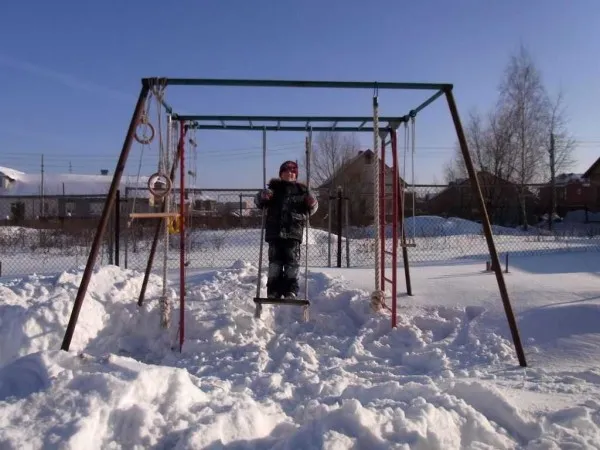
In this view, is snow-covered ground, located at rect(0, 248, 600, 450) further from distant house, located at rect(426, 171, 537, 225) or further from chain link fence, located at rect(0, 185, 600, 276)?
distant house, located at rect(426, 171, 537, 225)

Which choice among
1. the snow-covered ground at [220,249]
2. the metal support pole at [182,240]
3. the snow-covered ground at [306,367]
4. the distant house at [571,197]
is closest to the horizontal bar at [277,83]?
the metal support pole at [182,240]

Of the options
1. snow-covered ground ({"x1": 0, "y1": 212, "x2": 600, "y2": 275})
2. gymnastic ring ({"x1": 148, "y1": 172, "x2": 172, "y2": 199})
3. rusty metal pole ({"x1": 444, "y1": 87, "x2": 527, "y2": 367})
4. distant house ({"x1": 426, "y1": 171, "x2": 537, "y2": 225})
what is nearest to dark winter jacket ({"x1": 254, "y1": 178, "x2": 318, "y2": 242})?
gymnastic ring ({"x1": 148, "y1": 172, "x2": 172, "y2": 199})

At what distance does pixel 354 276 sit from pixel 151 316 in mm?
3239

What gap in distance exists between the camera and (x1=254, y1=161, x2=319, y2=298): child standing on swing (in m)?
5.60

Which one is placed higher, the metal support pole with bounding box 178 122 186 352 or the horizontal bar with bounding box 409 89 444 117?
the horizontal bar with bounding box 409 89 444 117

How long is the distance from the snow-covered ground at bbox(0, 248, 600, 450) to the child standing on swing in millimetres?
529

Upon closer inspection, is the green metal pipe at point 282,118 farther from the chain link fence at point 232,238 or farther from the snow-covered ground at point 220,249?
the snow-covered ground at point 220,249

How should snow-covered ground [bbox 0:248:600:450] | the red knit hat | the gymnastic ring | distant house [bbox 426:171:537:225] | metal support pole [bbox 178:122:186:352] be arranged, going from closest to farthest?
snow-covered ground [bbox 0:248:600:450] → the gymnastic ring → metal support pole [bbox 178:122:186:352] → the red knit hat → distant house [bbox 426:171:537:225]

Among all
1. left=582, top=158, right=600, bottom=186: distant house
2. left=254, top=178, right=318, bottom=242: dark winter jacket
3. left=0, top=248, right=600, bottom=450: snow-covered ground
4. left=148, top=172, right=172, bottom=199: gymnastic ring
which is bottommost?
left=0, top=248, right=600, bottom=450: snow-covered ground

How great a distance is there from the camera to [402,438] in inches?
110

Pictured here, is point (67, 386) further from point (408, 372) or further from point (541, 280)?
point (541, 280)

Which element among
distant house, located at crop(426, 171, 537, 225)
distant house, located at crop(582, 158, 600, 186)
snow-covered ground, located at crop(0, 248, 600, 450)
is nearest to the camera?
snow-covered ground, located at crop(0, 248, 600, 450)

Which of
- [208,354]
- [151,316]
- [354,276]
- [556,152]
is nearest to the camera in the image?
[208,354]

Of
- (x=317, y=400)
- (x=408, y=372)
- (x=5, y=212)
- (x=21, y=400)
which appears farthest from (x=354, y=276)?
(x=5, y=212)
